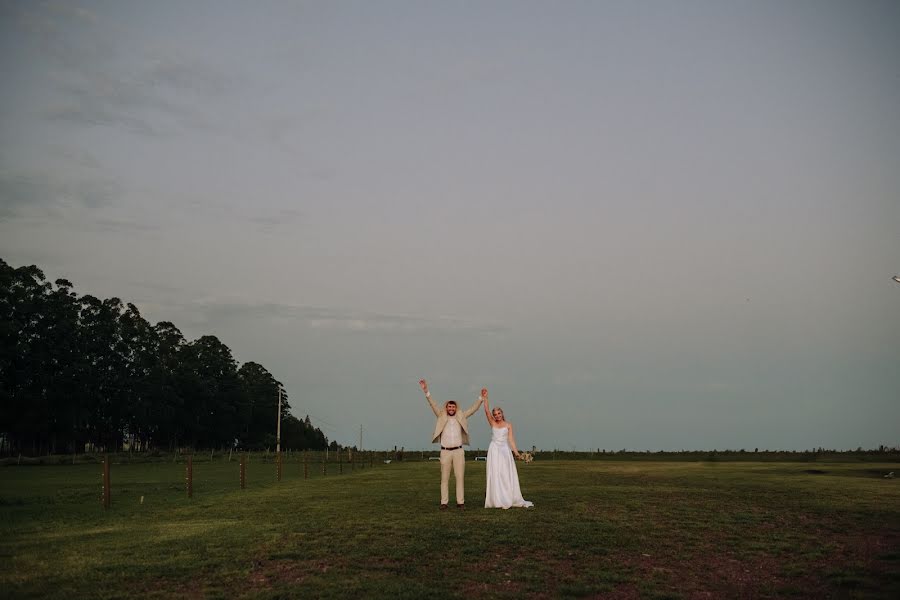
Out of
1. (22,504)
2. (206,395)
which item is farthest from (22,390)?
(22,504)

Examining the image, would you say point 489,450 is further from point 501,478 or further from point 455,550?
point 455,550

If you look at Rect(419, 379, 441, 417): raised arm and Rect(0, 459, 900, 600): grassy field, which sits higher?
Rect(419, 379, 441, 417): raised arm

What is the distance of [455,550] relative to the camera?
1504 cm

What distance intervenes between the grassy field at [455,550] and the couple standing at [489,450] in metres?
0.83

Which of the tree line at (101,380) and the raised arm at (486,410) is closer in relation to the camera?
the raised arm at (486,410)

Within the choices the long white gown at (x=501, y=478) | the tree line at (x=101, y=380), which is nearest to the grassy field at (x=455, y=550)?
the long white gown at (x=501, y=478)

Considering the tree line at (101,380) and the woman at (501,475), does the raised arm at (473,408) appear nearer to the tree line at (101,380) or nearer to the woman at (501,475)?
the woman at (501,475)

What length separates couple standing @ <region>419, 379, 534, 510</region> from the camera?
22.3 meters

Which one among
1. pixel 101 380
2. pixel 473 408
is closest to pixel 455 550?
pixel 473 408

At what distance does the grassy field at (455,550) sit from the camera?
12125 millimetres

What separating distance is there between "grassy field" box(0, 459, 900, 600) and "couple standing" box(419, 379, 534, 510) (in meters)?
0.83

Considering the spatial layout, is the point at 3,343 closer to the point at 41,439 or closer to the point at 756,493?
the point at 41,439

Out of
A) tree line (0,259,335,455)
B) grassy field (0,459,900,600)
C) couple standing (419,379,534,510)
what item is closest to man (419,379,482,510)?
couple standing (419,379,534,510)

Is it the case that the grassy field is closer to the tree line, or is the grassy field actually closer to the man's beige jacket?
the man's beige jacket
